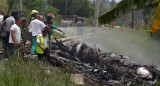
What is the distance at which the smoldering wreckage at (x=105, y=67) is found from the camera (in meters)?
10.5

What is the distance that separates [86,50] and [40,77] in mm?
7136

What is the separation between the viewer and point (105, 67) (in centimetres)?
1177

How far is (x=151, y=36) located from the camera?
1018cm

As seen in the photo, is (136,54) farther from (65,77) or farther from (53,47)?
(65,77)

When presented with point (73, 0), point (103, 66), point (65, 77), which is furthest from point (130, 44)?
point (73, 0)

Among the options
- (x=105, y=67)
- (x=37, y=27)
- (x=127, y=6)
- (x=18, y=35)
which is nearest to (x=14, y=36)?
(x=18, y=35)

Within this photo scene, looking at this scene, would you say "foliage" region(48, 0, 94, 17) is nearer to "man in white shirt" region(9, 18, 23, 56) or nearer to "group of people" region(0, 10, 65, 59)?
"group of people" region(0, 10, 65, 59)

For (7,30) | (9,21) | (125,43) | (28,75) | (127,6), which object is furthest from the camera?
(125,43)

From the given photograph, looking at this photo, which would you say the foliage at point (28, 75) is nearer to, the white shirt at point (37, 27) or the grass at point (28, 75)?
the grass at point (28, 75)

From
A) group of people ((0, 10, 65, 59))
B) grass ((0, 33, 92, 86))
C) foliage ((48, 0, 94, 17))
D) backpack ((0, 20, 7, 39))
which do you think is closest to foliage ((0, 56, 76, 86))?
grass ((0, 33, 92, 86))

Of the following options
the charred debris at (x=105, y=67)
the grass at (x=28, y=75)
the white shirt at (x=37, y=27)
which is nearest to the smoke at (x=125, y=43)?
the charred debris at (x=105, y=67)

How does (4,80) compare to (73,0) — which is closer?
(4,80)

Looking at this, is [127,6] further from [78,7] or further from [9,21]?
[78,7]

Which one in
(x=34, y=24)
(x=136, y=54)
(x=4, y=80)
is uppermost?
(x=34, y=24)
